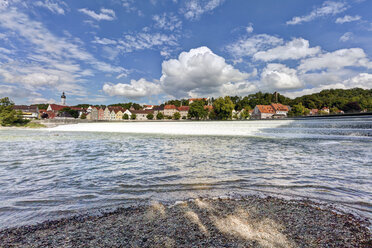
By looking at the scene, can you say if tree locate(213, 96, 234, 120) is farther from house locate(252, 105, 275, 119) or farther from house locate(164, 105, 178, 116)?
house locate(164, 105, 178, 116)

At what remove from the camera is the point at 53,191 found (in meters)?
4.56

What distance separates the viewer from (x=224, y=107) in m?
71.1

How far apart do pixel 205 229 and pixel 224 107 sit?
70156mm

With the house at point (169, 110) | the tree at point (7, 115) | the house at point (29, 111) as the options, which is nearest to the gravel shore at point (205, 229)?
the tree at point (7, 115)

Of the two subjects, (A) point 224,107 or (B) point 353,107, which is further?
(A) point 224,107

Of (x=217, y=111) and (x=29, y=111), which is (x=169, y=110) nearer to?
(x=217, y=111)

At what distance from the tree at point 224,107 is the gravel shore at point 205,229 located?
69.1m

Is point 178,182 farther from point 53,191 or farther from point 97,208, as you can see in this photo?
point 53,191

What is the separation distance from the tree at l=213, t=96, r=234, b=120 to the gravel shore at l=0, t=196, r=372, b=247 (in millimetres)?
69122

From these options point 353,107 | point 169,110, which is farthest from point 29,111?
point 353,107

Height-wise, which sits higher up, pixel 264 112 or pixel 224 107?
pixel 224 107

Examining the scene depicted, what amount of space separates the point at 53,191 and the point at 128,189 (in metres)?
1.70

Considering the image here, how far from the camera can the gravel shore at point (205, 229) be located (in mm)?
2299

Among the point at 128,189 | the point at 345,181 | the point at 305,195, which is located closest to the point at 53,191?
the point at 128,189
